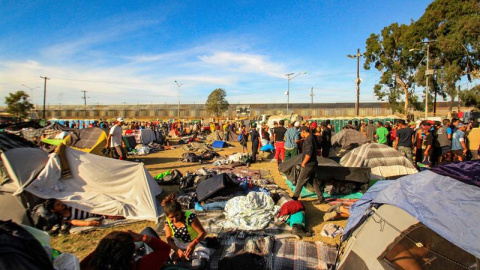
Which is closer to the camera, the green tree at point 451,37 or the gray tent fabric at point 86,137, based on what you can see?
→ the gray tent fabric at point 86,137

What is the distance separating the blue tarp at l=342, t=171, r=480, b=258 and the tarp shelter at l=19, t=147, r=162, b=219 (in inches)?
172

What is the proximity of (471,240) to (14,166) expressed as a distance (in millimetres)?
6743

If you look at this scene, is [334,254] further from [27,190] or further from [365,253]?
[27,190]

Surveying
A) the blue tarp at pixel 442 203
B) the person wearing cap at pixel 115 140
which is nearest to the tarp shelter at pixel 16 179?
the person wearing cap at pixel 115 140

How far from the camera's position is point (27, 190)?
5.00m

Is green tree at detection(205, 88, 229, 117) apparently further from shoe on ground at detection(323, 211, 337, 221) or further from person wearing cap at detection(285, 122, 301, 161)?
shoe on ground at detection(323, 211, 337, 221)

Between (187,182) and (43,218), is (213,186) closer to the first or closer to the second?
(187,182)

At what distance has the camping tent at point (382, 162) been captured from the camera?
7.71m

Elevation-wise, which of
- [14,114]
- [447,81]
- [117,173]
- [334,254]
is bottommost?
[334,254]

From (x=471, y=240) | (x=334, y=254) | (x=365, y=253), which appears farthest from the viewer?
(x=334, y=254)

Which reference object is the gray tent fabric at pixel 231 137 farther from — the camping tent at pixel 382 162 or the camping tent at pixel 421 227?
the camping tent at pixel 421 227

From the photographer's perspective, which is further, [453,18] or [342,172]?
[453,18]

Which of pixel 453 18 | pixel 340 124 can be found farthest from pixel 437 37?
pixel 340 124

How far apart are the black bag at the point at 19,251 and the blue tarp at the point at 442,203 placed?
3.24 meters
